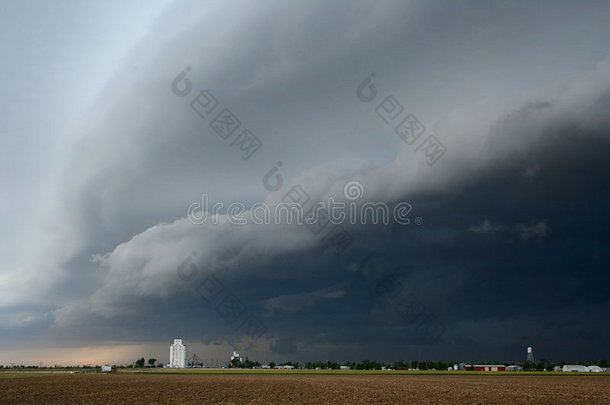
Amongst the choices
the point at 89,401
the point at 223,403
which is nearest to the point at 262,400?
the point at 223,403

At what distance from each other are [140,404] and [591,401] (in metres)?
48.0

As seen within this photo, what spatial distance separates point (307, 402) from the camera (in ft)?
185

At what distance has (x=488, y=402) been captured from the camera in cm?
A: 5762

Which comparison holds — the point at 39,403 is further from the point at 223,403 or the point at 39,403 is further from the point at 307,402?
the point at 307,402

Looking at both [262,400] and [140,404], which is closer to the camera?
[140,404]

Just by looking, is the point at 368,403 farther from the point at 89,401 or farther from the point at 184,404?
the point at 89,401

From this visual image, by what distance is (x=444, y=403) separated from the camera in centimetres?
5575

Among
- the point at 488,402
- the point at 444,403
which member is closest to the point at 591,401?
the point at 488,402

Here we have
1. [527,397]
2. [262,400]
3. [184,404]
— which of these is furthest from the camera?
[527,397]

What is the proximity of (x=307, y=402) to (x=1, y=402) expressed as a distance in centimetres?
3366

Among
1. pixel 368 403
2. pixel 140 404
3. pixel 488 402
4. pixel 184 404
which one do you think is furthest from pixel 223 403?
pixel 488 402

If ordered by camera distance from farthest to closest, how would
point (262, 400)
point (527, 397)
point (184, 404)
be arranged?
point (527, 397), point (262, 400), point (184, 404)

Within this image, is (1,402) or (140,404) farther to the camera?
(1,402)

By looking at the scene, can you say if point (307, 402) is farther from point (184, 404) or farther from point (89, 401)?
point (89, 401)
